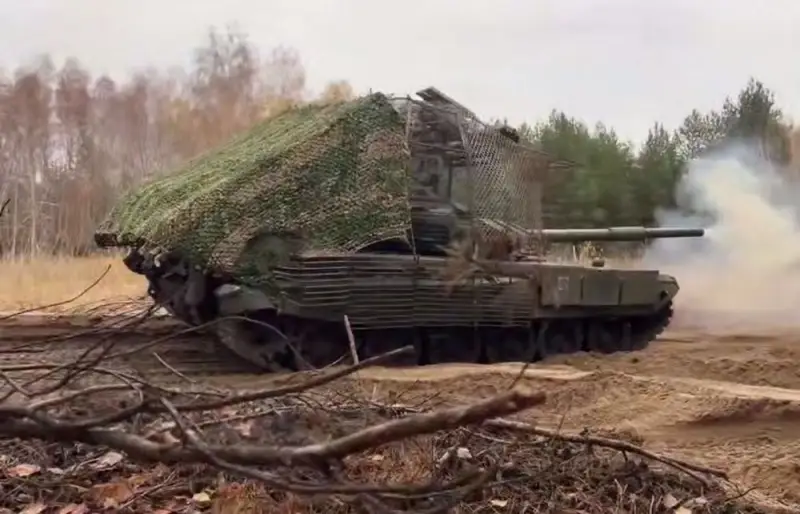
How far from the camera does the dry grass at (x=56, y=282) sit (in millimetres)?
14727

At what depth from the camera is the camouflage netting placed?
988cm

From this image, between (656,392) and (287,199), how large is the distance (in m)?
3.58

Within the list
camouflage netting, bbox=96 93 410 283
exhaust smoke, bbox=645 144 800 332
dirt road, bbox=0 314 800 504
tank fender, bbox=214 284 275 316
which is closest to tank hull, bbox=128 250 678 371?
tank fender, bbox=214 284 275 316

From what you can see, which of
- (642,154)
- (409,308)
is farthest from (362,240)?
(642,154)

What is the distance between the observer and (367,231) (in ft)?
34.4

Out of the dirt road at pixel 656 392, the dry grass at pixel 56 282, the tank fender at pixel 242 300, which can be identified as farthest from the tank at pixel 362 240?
the dry grass at pixel 56 282

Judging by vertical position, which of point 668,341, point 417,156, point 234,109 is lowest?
point 668,341

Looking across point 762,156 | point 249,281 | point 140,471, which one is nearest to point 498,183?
point 249,281

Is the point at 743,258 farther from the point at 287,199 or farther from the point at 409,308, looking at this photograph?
the point at 287,199

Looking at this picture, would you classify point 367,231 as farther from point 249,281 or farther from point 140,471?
point 140,471

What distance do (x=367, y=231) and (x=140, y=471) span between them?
5333 mm

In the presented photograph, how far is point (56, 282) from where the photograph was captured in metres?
16.6

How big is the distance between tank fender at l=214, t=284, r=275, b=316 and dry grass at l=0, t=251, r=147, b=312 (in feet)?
11.8

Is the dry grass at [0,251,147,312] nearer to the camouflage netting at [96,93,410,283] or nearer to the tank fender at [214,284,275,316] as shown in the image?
the camouflage netting at [96,93,410,283]
